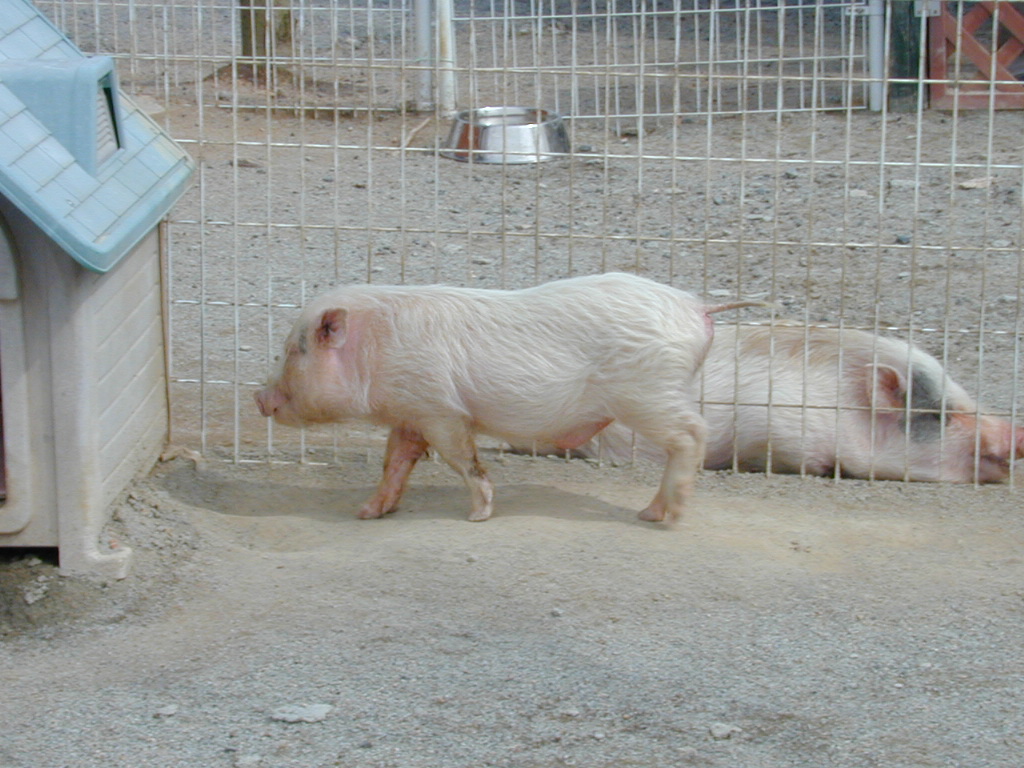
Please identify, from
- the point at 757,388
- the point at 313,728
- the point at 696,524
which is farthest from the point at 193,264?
the point at 313,728

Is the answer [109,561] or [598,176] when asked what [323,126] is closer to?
[598,176]

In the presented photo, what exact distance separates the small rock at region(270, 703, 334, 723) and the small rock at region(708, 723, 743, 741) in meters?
0.93

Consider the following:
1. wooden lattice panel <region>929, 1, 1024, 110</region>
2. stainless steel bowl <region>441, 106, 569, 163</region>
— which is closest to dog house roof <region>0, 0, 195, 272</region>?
stainless steel bowl <region>441, 106, 569, 163</region>

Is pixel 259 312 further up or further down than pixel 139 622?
further up

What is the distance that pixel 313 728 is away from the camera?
328cm

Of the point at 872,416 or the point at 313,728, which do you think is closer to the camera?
the point at 313,728

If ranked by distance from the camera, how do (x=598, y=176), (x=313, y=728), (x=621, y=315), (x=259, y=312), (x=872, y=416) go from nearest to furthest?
1. (x=313, y=728)
2. (x=621, y=315)
3. (x=872, y=416)
4. (x=259, y=312)
5. (x=598, y=176)

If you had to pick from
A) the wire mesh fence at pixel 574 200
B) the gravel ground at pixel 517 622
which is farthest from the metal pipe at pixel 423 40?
the gravel ground at pixel 517 622

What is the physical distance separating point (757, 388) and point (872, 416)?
1.60 feet

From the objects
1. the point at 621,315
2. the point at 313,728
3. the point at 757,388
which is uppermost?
the point at 621,315

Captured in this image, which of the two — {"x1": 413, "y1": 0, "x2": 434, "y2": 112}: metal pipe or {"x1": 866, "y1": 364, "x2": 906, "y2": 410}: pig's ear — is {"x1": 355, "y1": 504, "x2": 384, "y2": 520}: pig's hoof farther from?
{"x1": 413, "y1": 0, "x2": 434, "y2": 112}: metal pipe

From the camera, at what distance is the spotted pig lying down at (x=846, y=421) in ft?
17.6

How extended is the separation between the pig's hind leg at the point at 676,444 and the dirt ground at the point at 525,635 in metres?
0.12

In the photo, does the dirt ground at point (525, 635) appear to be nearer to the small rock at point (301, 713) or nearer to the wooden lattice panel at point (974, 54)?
the small rock at point (301, 713)
